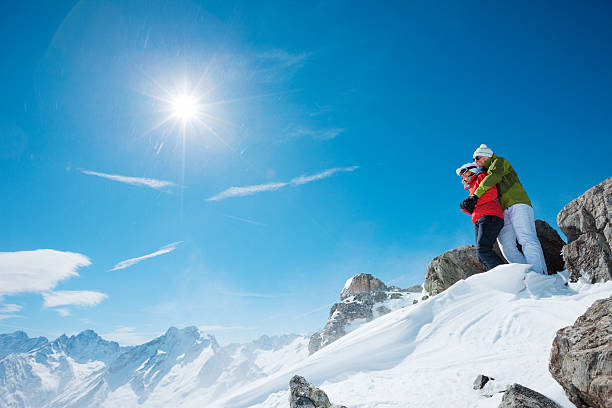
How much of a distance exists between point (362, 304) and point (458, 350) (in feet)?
Answer: 148

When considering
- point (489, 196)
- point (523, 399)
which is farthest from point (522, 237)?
point (523, 399)

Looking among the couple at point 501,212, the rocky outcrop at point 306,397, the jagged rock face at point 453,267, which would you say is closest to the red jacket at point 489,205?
the couple at point 501,212

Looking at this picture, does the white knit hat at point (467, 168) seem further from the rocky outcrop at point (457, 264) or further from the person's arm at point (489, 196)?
the rocky outcrop at point (457, 264)

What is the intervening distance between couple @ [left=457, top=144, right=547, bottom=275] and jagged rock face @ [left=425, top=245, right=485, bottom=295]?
7.56 feet

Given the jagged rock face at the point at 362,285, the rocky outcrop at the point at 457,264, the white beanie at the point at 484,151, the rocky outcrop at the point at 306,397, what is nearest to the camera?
the rocky outcrop at the point at 306,397

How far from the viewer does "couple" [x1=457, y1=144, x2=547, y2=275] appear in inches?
291

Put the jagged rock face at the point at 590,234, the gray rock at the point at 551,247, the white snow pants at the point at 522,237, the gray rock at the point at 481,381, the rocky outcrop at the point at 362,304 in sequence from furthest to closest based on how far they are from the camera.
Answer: the rocky outcrop at the point at 362,304 < the gray rock at the point at 551,247 < the white snow pants at the point at 522,237 < the jagged rock face at the point at 590,234 < the gray rock at the point at 481,381

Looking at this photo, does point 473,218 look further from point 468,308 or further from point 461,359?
point 461,359

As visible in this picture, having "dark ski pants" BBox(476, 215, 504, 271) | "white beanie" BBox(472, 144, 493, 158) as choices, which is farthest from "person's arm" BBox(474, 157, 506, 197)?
"dark ski pants" BBox(476, 215, 504, 271)

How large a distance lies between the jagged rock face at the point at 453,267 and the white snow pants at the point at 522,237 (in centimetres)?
253

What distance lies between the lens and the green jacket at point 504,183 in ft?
24.6

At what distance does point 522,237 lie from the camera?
743cm

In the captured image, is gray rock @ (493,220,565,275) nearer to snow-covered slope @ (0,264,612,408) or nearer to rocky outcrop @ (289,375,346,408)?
snow-covered slope @ (0,264,612,408)

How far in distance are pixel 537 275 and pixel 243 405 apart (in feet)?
21.9
